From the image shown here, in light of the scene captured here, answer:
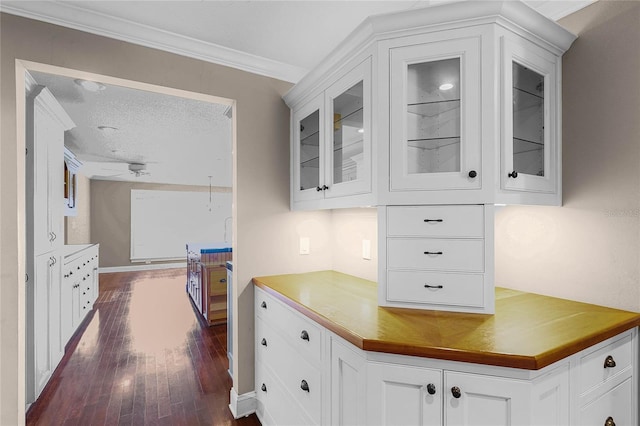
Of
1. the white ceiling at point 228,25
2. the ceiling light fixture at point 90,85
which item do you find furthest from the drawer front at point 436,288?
the ceiling light fixture at point 90,85

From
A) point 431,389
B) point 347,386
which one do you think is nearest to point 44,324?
point 347,386

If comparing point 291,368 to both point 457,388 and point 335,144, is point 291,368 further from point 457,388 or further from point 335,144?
point 335,144

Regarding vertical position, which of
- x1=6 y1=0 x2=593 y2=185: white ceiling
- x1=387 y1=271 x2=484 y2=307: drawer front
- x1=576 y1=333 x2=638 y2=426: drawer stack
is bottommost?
x1=576 y1=333 x2=638 y2=426: drawer stack

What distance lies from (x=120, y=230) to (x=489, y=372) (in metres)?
8.79

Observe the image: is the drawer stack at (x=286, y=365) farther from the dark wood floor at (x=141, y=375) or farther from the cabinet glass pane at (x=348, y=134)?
the cabinet glass pane at (x=348, y=134)

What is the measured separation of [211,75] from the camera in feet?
6.63

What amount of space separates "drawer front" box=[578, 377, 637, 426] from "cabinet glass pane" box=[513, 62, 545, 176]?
2.99 feet

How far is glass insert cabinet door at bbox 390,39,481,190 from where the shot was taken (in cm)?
131

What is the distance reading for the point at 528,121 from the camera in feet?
4.73

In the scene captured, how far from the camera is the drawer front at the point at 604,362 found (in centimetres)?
109

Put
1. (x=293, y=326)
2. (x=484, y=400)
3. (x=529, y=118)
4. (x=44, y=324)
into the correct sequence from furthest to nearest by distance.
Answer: (x=44, y=324) < (x=293, y=326) < (x=529, y=118) < (x=484, y=400)

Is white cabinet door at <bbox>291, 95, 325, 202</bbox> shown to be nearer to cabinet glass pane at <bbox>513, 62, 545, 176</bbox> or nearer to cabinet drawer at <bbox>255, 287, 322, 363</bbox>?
cabinet drawer at <bbox>255, 287, 322, 363</bbox>

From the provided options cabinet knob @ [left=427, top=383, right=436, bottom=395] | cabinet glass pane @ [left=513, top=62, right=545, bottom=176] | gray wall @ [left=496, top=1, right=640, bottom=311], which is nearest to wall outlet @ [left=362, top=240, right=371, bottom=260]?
gray wall @ [left=496, top=1, right=640, bottom=311]

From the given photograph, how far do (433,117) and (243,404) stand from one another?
7.01 ft
